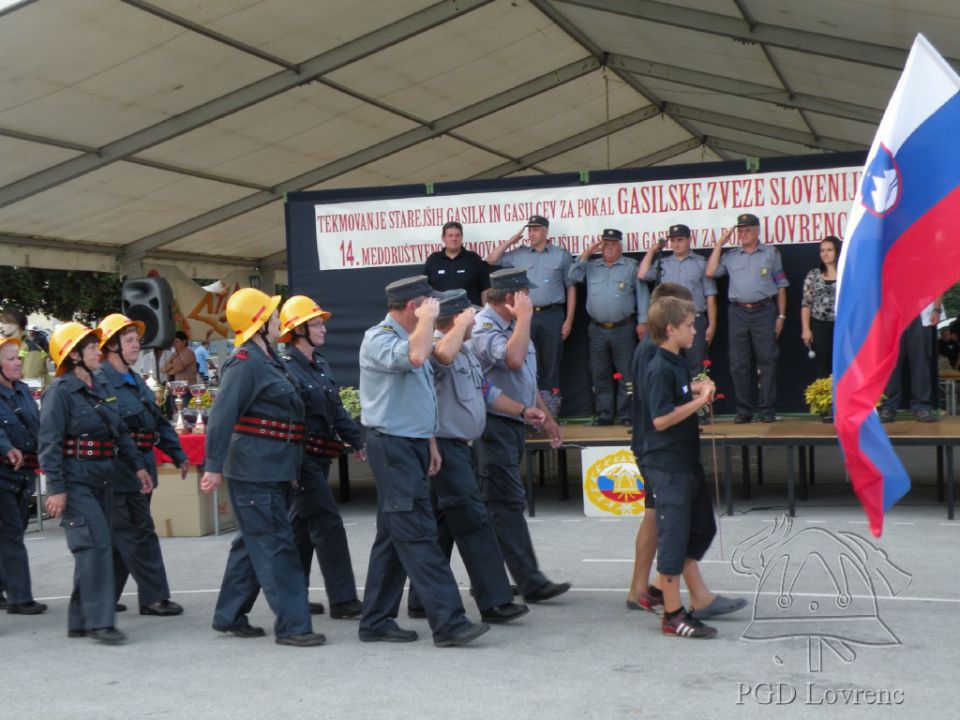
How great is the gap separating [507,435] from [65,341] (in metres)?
2.58

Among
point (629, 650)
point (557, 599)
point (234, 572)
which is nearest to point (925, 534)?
point (557, 599)

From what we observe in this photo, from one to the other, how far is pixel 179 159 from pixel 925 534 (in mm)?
11734

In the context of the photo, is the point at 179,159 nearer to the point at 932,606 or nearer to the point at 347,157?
the point at 347,157

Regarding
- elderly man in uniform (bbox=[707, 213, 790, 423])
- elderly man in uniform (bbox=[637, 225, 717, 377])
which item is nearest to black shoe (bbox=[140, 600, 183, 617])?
elderly man in uniform (bbox=[637, 225, 717, 377])

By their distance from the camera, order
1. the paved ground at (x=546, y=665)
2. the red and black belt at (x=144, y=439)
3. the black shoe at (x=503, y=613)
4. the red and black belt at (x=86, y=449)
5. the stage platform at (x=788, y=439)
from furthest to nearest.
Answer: the stage platform at (x=788, y=439) < the red and black belt at (x=144, y=439) < the red and black belt at (x=86, y=449) < the black shoe at (x=503, y=613) < the paved ground at (x=546, y=665)

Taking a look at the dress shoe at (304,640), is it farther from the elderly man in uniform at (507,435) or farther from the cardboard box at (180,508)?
the cardboard box at (180,508)

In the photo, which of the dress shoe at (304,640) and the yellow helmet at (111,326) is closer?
the dress shoe at (304,640)

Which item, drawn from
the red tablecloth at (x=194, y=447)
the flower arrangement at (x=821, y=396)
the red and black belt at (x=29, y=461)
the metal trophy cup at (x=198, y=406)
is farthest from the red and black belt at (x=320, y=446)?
the flower arrangement at (x=821, y=396)

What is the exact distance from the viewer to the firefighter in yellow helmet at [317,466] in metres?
6.89

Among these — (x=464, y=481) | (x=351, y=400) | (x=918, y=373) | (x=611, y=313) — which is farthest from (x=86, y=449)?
(x=918, y=373)

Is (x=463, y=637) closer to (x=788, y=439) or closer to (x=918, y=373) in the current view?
(x=788, y=439)

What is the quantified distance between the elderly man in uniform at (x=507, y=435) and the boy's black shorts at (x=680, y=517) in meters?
1.11

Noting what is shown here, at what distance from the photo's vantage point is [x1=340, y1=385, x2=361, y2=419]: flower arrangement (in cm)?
1144

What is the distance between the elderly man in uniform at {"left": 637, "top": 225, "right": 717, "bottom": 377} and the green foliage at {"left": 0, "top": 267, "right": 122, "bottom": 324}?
17.1 meters
